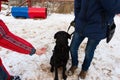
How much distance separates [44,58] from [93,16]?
164 centimetres

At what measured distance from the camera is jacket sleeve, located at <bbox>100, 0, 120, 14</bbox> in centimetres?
238

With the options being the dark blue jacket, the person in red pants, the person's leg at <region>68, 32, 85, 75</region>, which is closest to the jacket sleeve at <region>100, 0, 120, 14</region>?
the dark blue jacket

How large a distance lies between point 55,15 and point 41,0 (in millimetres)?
1029

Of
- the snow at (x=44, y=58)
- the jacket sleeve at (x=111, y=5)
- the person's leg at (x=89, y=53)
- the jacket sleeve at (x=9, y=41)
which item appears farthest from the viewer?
the snow at (x=44, y=58)

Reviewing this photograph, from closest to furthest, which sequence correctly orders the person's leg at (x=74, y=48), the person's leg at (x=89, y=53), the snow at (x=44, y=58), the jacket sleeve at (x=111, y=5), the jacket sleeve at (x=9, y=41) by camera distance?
the jacket sleeve at (x=9, y=41), the jacket sleeve at (x=111, y=5), the person's leg at (x=89, y=53), the person's leg at (x=74, y=48), the snow at (x=44, y=58)

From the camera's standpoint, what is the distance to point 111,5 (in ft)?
7.87

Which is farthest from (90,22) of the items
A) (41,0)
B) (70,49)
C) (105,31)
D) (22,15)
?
(41,0)

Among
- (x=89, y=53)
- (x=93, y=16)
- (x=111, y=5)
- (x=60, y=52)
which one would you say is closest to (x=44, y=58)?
(x=60, y=52)

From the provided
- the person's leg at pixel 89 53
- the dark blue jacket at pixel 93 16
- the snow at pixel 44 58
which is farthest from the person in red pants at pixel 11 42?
the snow at pixel 44 58

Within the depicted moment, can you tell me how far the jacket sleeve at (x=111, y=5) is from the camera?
2379 millimetres

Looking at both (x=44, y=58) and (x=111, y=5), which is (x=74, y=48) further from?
(x=111, y=5)

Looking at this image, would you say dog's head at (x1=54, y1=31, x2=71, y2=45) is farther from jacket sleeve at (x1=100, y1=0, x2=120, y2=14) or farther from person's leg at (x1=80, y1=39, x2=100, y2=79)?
jacket sleeve at (x1=100, y1=0, x2=120, y2=14)

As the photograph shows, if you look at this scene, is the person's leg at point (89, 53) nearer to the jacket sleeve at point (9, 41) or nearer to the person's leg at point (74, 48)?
the person's leg at point (74, 48)

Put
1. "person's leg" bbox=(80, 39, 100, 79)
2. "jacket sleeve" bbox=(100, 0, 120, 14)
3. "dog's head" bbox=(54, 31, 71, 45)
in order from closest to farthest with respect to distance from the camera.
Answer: "jacket sleeve" bbox=(100, 0, 120, 14), "person's leg" bbox=(80, 39, 100, 79), "dog's head" bbox=(54, 31, 71, 45)
